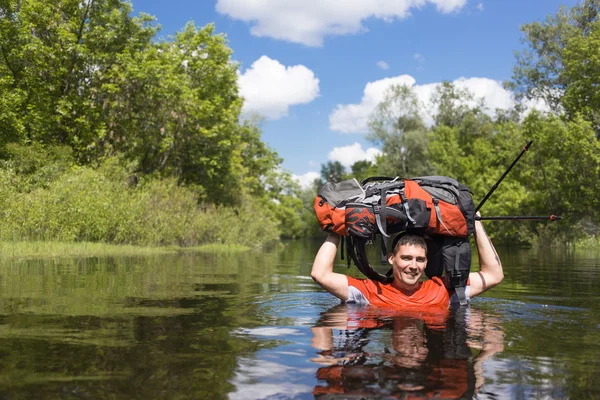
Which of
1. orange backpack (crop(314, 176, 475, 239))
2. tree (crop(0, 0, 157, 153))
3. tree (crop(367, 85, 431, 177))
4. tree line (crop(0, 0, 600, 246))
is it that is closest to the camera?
orange backpack (crop(314, 176, 475, 239))

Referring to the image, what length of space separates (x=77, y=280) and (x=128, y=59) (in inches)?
936

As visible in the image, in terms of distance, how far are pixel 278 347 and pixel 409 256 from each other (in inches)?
80.9

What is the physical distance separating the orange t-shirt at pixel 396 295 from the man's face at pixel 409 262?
0.73ft

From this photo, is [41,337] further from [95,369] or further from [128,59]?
[128,59]

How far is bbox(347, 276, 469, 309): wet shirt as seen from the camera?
6.52 metres

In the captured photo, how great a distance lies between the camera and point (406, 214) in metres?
6.05

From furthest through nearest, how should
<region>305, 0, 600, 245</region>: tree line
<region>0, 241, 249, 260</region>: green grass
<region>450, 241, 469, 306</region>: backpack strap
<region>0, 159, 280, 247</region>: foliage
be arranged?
<region>305, 0, 600, 245</region>: tree line → <region>0, 159, 280, 247</region>: foliage → <region>0, 241, 249, 260</region>: green grass → <region>450, 241, 469, 306</region>: backpack strap

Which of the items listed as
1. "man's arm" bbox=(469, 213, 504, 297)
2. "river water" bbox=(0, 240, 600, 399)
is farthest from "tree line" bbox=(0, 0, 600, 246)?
"man's arm" bbox=(469, 213, 504, 297)

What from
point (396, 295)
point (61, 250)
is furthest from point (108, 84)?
point (396, 295)

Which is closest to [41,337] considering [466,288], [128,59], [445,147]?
[466,288]

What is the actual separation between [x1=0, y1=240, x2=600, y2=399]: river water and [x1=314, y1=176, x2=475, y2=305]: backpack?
649mm

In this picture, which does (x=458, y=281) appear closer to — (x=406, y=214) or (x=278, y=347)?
(x=406, y=214)

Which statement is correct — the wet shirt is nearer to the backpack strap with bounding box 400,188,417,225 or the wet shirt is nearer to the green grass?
the backpack strap with bounding box 400,188,417,225

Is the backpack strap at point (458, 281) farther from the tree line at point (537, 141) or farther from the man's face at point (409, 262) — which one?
the tree line at point (537, 141)
